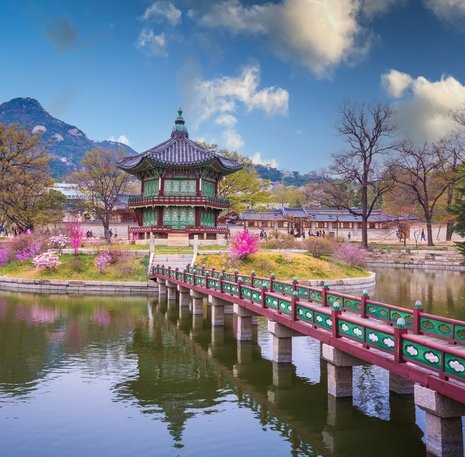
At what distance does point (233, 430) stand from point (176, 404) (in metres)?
2.66

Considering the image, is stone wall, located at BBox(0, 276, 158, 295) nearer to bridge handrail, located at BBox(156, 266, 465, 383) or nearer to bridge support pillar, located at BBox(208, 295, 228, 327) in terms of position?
bridge support pillar, located at BBox(208, 295, 228, 327)

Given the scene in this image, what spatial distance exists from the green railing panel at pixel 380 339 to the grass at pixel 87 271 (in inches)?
1175

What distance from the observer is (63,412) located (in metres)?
14.3

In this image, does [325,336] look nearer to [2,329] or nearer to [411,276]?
[2,329]

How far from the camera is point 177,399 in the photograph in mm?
15531

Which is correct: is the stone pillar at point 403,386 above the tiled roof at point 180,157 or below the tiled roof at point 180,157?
below

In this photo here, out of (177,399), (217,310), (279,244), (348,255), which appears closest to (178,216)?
(279,244)

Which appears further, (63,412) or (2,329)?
(2,329)

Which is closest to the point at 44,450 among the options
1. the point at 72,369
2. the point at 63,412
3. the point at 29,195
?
the point at 63,412

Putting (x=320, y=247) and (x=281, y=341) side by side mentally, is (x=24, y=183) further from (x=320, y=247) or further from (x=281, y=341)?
(x=281, y=341)

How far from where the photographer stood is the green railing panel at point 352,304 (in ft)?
56.4

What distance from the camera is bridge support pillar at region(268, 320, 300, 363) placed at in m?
18.9

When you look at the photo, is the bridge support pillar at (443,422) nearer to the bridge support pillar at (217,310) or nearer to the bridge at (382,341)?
the bridge at (382,341)

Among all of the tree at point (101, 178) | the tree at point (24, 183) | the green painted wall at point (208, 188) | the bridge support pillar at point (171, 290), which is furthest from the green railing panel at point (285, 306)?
the tree at point (101, 178)
